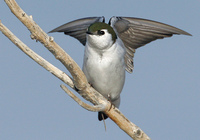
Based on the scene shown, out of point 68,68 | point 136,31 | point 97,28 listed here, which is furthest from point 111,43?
point 136,31

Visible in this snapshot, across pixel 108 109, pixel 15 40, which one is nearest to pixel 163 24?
pixel 108 109

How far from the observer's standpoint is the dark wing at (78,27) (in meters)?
7.87

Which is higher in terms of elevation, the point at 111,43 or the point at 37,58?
the point at 111,43

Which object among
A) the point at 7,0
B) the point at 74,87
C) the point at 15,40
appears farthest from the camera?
the point at 74,87

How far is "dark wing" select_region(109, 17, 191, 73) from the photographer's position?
7438mm

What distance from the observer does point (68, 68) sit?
668 cm

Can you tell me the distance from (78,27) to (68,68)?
165cm

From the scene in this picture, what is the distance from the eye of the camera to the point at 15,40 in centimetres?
665

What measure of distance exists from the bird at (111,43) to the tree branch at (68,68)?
0.80 feet

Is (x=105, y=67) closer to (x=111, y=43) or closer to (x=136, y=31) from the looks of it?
(x=111, y=43)

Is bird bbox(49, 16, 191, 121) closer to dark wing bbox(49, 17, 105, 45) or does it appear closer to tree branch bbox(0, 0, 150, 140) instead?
dark wing bbox(49, 17, 105, 45)

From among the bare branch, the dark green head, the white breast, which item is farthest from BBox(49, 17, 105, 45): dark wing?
the bare branch

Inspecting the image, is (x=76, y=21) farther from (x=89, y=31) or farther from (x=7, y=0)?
(x=7, y=0)

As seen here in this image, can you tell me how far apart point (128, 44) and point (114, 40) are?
92cm
